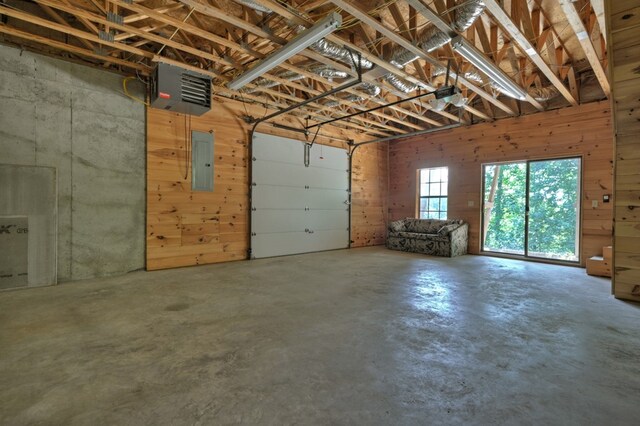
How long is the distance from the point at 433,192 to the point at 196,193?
569 centimetres

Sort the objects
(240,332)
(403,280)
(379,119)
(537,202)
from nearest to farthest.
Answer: (240,332) → (403,280) → (537,202) → (379,119)

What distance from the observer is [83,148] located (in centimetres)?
404

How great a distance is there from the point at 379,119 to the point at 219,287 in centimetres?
503

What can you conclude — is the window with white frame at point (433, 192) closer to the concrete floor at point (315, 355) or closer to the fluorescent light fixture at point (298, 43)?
the concrete floor at point (315, 355)

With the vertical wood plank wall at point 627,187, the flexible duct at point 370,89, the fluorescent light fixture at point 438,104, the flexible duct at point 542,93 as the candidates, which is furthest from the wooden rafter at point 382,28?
the flexible duct at point 542,93

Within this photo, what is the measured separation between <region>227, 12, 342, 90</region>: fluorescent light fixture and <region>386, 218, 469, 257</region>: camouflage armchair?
4.87 meters

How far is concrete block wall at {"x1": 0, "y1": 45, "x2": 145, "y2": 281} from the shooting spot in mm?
3643

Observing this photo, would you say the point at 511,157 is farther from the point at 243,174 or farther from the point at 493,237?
the point at 243,174

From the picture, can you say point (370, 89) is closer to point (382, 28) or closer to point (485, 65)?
point (485, 65)

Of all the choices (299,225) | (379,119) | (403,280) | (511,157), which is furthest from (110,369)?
(511,157)

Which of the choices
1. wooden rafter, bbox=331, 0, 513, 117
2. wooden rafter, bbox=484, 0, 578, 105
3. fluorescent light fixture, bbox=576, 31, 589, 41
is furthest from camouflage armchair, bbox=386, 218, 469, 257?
fluorescent light fixture, bbox=576, 31, 589, 41

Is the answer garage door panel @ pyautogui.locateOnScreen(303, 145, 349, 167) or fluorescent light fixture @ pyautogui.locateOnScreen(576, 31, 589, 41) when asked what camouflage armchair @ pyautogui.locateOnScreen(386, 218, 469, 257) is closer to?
garage door panel @ pyautogui.locateOnScreen(303, 145, 349, 167)

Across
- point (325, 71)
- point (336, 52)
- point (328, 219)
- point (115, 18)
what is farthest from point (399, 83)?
point (115, 18)

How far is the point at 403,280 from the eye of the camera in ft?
13.7
